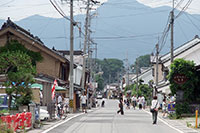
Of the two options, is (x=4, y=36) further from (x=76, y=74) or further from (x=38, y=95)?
(x=76, y=74)

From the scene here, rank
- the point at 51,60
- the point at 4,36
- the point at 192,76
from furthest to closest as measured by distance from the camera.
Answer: the point at 51,60 → the point at 4,36 → the point at 192,76

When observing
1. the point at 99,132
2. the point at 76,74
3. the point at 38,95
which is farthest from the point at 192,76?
the point at 76,74

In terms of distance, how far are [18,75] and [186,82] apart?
45.4 ft

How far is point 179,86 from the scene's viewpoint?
2838cm

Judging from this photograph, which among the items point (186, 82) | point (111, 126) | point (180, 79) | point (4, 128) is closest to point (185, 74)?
point (180, 79)

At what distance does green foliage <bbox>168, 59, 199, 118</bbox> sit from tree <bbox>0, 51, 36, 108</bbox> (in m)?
12.0

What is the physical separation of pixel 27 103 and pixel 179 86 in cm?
1305

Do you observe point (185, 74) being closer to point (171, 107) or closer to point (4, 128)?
point (171, 107)

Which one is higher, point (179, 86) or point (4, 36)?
point (4, 36)

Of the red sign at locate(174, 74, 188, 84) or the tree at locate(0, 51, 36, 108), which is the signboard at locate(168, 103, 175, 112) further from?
the tree at locate(0, 51, 36, 108)

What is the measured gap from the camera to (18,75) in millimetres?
18984

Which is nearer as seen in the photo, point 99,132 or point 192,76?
point 99,132

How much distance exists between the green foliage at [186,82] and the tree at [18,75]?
12.0 m

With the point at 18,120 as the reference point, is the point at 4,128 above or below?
below
